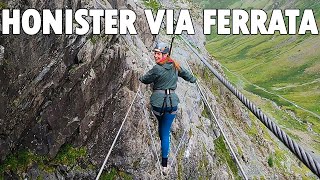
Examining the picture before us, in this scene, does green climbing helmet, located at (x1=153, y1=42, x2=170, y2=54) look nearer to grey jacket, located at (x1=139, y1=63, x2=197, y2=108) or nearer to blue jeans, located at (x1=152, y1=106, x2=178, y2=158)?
grey jacket, located at (x1=139, y1=63, x2=197, y2=108)

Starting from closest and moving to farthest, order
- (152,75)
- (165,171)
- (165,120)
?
(152,75), (165,120), (165,171)

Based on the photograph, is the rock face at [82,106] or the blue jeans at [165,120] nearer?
the blue jeans at [165,120]

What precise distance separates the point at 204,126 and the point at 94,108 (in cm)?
1106

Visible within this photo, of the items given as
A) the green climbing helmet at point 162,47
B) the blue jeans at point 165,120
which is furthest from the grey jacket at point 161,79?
the green climbing helmet at point 162,47

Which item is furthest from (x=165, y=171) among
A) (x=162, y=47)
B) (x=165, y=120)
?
(x=162, y=47)

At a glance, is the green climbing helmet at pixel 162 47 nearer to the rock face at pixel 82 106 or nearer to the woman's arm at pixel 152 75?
the woman's arm at pixel 152 75

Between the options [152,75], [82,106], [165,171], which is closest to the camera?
[152,75]

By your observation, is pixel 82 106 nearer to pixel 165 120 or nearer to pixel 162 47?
pixel 165 120

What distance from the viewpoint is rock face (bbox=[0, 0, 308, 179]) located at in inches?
488

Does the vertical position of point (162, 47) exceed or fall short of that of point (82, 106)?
it exceeds it

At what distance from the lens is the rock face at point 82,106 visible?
12391 mm

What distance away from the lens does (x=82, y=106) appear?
1472 centimetres

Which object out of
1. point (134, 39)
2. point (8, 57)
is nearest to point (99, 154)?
point (8, 57)

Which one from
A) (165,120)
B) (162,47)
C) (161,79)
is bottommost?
(165,120)
